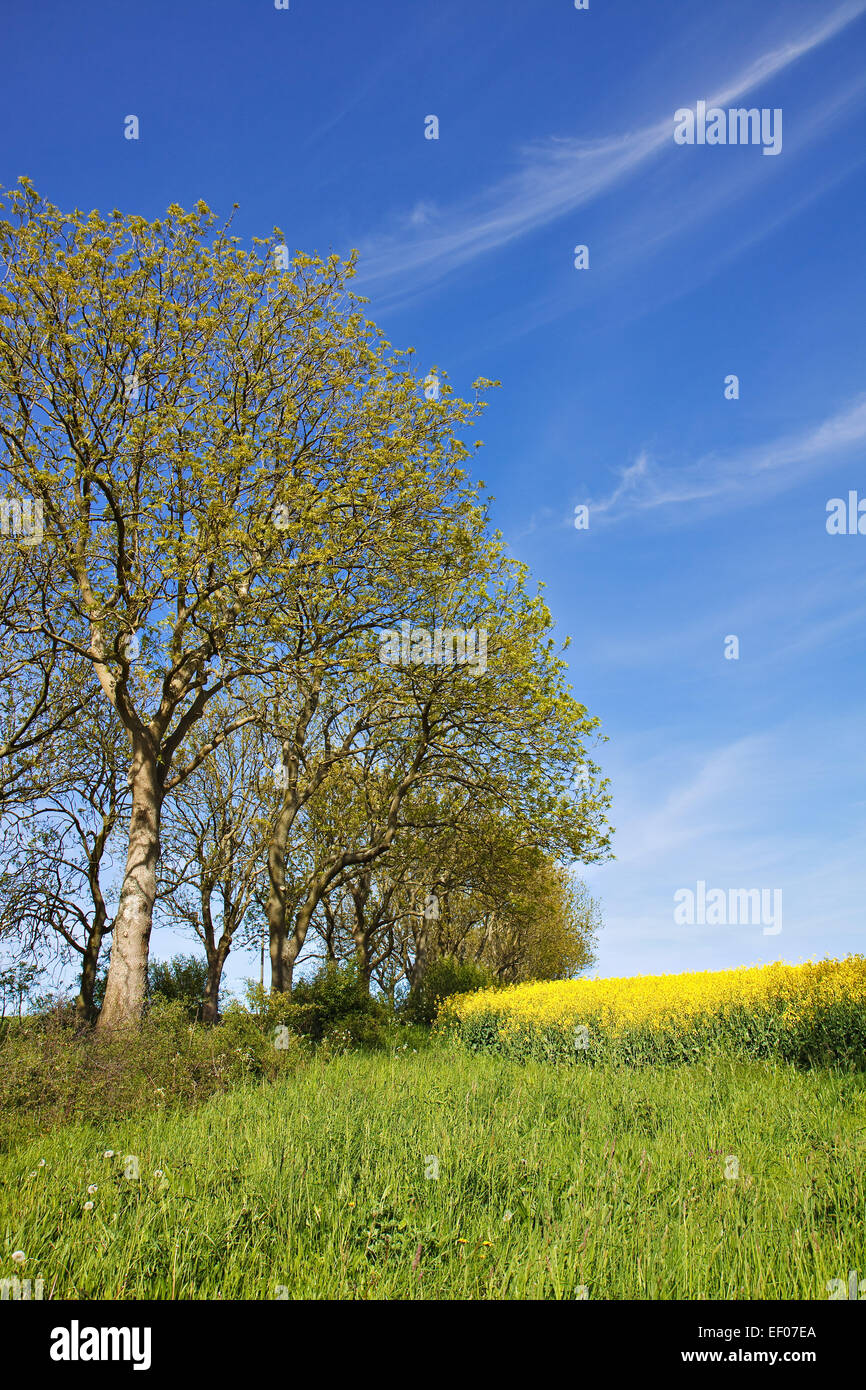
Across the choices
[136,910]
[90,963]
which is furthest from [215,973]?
[136,910]

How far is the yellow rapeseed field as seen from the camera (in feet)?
37.1

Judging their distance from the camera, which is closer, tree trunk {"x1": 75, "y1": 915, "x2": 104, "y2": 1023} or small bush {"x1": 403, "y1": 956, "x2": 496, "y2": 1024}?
tree trunk {"x1": 75, "y1": 915, "x2": 104, "y2": 1023}

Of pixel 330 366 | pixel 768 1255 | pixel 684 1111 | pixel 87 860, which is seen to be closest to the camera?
pixel 768 1255

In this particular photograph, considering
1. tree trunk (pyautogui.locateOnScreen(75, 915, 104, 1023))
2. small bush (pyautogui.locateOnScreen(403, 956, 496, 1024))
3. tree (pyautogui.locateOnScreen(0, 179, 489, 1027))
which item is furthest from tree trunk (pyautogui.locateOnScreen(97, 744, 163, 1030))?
small bush (pyautogui.locateOnScreen(403, 956, 496, 1024))

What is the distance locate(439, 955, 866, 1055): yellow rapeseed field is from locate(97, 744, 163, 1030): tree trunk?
24.4 ft

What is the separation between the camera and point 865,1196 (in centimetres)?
554

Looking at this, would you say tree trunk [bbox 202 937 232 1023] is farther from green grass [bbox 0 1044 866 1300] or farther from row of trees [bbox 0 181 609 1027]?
green grass [bbox 0 1044 866 1300]

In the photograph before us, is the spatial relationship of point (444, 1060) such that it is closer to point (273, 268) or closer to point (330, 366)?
point (330, 366)

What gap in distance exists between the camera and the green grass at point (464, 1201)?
13.9 ft

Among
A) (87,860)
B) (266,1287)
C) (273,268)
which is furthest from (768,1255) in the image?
(87,860)

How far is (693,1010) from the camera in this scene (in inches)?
515

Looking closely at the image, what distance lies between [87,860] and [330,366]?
49.8ft

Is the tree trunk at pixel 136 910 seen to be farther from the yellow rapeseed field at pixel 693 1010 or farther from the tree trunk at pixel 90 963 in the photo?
the tree trunk at pixel 90 963

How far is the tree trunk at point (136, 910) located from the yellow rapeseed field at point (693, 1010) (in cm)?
743
